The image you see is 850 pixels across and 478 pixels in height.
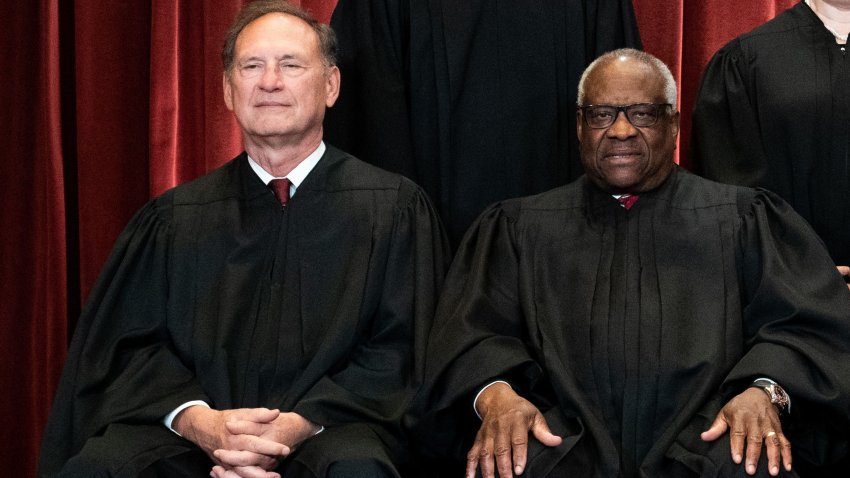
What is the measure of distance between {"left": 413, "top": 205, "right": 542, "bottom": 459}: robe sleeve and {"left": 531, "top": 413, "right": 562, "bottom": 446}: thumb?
0.17 metres

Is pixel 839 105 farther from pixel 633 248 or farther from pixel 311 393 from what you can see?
pixel 311 393

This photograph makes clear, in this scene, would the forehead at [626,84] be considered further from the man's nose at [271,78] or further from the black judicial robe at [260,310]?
the man's nose at [271,78]

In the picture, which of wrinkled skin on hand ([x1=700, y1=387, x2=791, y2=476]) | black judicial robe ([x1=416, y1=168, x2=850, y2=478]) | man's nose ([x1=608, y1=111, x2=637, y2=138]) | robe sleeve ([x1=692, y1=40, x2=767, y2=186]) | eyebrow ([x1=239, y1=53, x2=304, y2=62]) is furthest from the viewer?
robe sleeve ([x1=692, y1=40, x2=767, y2=186])

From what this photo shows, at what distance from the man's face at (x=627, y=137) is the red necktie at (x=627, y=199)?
0.02 m

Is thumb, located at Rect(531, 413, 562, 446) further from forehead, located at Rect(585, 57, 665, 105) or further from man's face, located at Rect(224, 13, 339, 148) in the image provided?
man's face, located at Rect(224, 13, 339, 148)

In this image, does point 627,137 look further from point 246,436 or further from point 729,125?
point 246,436

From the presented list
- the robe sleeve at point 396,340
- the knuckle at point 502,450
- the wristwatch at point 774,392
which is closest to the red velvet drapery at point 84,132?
the robe sleeve at point 396,340

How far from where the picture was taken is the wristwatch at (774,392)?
2.86 m

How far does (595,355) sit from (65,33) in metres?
2.46

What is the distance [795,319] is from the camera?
3018mm

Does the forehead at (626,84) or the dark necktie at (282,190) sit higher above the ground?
the forehead at (626,84)

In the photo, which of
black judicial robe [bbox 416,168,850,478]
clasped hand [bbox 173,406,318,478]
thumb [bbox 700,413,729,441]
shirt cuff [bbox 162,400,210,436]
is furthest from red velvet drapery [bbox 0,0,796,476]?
thumb [bbox 700,413,729,441]

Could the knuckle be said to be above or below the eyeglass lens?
below

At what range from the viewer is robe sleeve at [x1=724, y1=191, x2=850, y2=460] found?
2904mm
